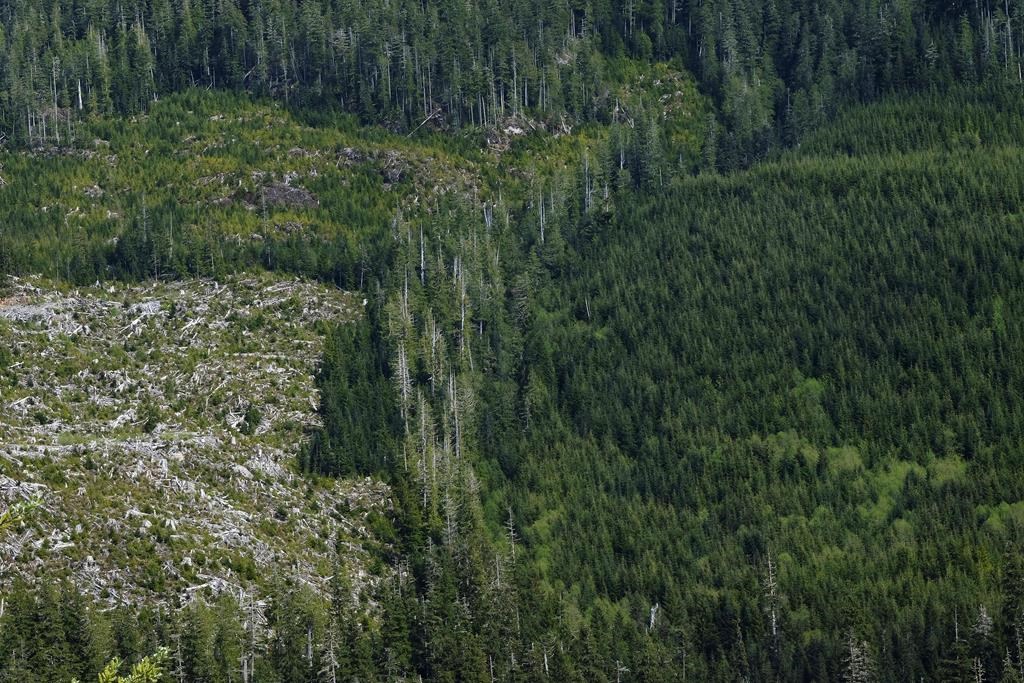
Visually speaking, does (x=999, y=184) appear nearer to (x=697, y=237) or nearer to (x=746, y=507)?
(x=697, y=237)

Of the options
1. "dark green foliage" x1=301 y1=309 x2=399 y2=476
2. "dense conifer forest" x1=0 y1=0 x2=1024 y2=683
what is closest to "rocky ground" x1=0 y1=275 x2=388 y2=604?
"dark green foliage" x1=301 y1=309 x2=399 y2=476

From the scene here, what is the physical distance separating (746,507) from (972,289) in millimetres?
42241

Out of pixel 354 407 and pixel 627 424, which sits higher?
pixel 354 407

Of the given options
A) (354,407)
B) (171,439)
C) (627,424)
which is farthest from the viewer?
(627,424)

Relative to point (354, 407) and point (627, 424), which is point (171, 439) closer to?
point (354, 407)

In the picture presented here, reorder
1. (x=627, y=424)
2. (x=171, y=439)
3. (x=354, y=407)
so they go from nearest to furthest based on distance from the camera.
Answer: (x=171, y=439)
(x=354, y=407)
(x=627, y=424)

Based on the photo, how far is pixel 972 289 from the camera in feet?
562

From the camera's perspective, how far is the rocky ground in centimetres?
12706

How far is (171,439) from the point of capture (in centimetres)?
14362

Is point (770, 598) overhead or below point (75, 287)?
below

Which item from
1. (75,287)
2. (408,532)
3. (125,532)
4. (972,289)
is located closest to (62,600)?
(125,532)

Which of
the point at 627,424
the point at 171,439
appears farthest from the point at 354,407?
the point at 627,424

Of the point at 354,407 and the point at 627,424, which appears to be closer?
the point at 354,407

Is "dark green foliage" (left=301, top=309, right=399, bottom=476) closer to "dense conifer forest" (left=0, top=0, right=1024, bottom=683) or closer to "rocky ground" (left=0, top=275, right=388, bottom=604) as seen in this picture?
"dense conifer forest" (left=0, top=0, right=1024, bottom=683)
